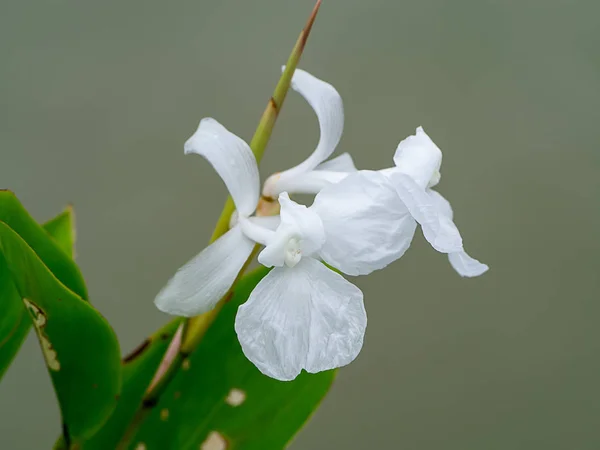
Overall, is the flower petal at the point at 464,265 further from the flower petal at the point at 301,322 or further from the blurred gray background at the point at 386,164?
the blurred gray background at the point at 386,164

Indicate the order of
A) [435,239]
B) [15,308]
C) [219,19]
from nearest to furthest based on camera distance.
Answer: [435,239] < [15,308] < [219,19]

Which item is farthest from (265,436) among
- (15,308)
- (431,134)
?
(431,134)

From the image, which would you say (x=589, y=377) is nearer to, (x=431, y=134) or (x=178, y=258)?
(x=431, y=134)

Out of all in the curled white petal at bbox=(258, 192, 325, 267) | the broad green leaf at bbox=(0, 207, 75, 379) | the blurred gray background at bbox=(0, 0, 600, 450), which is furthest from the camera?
the blurred gray background at bbox=(0, 0, 600, 450)

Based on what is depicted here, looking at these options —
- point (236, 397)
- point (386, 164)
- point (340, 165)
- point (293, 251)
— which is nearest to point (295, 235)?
point (293, 251)

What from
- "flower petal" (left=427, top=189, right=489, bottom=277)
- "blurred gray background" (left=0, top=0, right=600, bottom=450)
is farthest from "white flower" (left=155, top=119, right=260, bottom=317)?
"blurred gray background" (left=0, top=0, right=600, bottom=450)

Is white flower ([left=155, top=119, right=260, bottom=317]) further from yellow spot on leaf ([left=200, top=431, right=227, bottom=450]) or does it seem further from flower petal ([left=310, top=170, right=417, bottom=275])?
yellow spot on leaf ([left=200, top=431, right=227, bottom=450])
